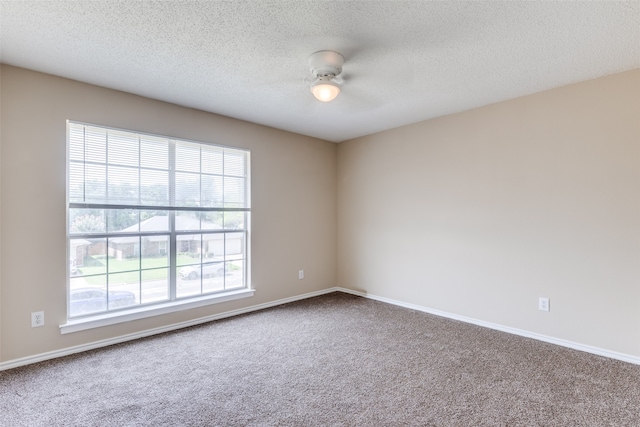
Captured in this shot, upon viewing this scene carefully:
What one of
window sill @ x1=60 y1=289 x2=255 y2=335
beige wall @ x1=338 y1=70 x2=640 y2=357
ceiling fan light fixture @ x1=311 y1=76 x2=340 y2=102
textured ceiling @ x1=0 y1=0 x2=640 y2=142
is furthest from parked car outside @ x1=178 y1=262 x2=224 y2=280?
ceiling fan light fixture @ x1=311 y1=76 x2=340 y2=102

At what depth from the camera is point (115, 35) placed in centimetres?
212

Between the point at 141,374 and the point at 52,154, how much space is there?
6.53 ft

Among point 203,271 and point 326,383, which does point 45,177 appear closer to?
point 203,271

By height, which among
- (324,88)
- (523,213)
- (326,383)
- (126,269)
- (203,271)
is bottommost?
(326,383)

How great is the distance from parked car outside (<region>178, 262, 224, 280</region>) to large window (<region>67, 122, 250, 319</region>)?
0.01 metres

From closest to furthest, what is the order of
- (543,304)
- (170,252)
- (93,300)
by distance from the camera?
(93,300), (543,304), (170,252)

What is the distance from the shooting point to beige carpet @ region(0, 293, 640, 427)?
1906 millimetres

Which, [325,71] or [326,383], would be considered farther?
[325,71]

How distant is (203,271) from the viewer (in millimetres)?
3686

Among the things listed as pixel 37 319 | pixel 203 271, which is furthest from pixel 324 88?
pixel 37 319

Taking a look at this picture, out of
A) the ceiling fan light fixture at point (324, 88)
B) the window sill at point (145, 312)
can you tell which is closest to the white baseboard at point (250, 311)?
the window sill at point (145, 312)

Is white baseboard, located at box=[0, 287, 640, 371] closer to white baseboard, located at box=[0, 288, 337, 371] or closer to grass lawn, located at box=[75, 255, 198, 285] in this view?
white baseboard, located at box=[0, 288, 337, 371]

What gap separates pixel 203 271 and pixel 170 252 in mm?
458

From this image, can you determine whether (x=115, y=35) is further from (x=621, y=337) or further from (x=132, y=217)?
(x=621, y=337)
